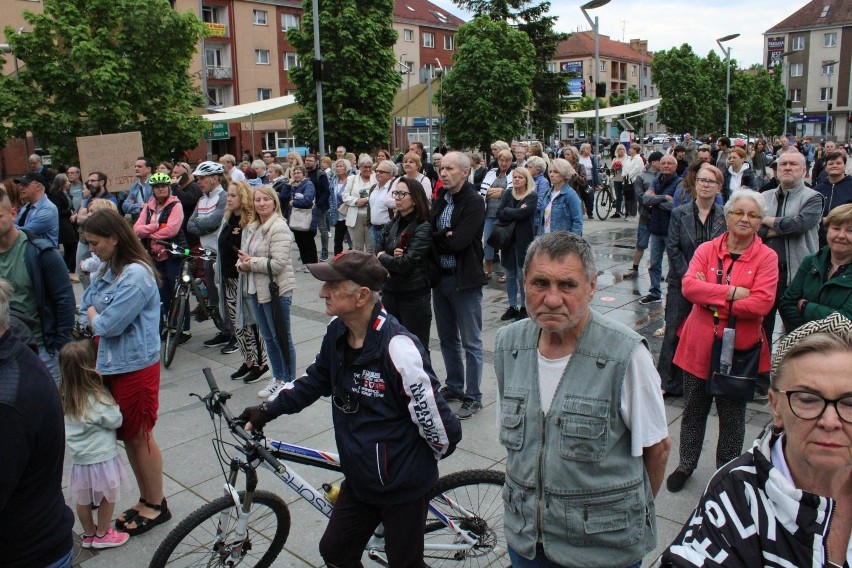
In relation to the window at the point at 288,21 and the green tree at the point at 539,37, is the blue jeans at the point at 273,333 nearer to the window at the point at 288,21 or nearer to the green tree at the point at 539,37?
the green tree at the point at 539,37

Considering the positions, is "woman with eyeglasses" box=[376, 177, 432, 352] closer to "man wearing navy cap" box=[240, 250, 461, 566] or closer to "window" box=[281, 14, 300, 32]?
A: "man wearing navy cap" box=[240, 250, 461, 566]

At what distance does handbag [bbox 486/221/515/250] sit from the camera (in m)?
8.37

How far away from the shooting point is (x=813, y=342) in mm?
1608

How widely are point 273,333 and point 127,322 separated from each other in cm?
222

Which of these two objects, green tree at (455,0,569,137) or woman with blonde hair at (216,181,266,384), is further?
green tree at (455,0,569,137)

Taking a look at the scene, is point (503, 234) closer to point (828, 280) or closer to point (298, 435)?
point (298, 435)

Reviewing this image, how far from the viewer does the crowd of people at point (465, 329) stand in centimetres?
235

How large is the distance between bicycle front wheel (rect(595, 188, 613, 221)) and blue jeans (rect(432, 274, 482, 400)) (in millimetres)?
11709

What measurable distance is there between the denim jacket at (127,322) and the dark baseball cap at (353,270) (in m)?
1.53

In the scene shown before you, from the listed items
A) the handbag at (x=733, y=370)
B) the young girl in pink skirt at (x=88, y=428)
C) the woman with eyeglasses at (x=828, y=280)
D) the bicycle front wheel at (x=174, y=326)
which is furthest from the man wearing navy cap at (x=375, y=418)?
the bicycle front wheel at (x=174, y=326)

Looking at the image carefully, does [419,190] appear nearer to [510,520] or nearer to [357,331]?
[357,331]

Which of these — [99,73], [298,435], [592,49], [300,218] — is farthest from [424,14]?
[298,435]

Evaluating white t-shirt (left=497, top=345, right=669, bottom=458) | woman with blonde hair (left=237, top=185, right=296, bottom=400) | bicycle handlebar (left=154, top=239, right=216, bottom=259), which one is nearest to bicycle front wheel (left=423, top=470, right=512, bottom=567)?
white t-shirt (left=497, top=345, right=669, bottom=458)

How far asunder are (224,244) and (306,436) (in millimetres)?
2394
